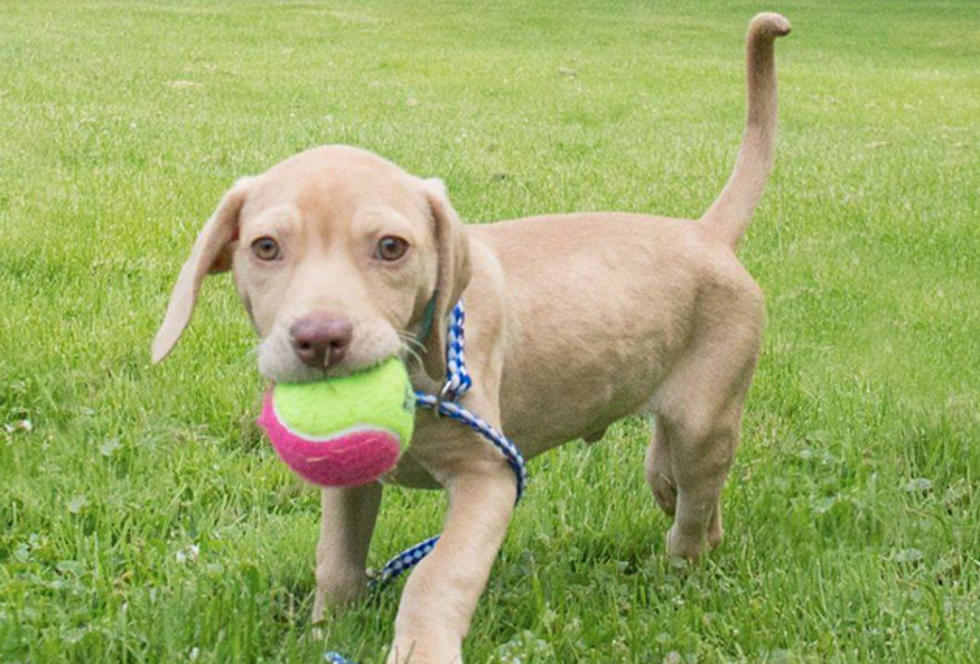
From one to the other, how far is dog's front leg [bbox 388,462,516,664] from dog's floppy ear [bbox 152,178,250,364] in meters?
0.77

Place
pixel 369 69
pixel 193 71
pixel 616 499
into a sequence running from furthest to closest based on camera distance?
pixel 369 69 < pixel 193 71 < pixel 616 499

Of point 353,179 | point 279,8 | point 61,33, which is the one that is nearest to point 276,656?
point 353,179

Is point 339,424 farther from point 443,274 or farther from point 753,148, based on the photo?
point 753,148

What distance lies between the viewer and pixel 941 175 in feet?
34.6

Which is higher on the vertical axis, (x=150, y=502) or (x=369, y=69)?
(x=150, y=502)

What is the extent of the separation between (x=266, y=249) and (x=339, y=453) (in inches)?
21.1

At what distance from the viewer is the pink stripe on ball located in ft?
9.47

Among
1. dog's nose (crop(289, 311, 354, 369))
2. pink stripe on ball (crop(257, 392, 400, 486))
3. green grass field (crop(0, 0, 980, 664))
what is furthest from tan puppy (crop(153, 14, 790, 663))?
green grass field (crop(0, 0, 980, 664))

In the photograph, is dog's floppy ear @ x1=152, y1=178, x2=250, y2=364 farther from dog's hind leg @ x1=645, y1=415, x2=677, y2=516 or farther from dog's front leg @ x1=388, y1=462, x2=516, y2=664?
dog's hind leg @ x1=645, y1=415, x2=677, y2=516

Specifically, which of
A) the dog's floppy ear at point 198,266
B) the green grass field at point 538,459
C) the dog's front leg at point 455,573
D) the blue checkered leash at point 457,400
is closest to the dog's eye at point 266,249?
the dog's floppy ear at point 198,266

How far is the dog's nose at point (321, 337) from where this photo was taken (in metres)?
2.82

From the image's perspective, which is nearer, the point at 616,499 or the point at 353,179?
the point at 353,179

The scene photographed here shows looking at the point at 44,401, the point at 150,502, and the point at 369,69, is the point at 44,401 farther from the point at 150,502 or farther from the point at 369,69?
the point at 369,69

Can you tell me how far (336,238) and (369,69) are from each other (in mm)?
16632
